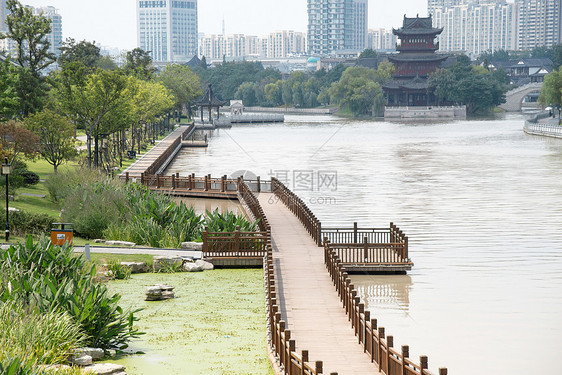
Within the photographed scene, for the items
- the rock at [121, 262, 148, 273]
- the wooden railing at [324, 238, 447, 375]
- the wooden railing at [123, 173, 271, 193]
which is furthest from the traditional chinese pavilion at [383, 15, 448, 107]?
the wooden railing at [324, 238, 447, 375]

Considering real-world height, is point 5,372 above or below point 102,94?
below

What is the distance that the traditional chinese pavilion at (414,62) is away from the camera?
151 metres

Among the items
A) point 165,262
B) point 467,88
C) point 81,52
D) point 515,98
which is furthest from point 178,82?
point 165,262

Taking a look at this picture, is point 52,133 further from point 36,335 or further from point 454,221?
point 36,335

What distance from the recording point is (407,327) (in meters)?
21.6

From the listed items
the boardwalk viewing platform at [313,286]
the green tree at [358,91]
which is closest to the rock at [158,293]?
the boardwalk viewing platform at [313,286]

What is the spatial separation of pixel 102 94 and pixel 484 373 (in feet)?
139

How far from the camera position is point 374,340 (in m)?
15.9

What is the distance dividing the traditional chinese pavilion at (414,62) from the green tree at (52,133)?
10628 centimetres

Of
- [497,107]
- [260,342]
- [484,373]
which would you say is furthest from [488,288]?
[497,107]

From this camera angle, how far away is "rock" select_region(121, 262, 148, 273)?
25938 mm

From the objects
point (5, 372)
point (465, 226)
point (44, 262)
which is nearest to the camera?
point (5, 372)

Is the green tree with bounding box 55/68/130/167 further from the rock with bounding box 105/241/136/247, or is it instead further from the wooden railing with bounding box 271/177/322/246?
the rock with bounding box 105/241/136/247

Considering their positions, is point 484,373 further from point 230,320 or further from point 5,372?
point 5,372
